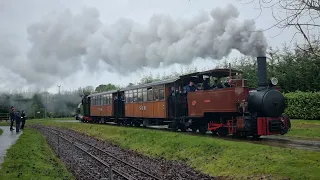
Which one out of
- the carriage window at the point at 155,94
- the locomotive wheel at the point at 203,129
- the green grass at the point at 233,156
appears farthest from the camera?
the carriage window at the point at 155,94

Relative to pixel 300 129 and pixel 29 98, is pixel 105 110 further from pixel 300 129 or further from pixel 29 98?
pixel 29 98

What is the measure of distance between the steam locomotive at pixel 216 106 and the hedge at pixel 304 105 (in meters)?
8.51

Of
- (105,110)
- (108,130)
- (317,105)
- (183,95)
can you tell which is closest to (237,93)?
(183,95)

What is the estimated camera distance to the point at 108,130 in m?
25.4

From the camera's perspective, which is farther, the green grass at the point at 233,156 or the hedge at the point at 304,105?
the hedge at the point at 304,105

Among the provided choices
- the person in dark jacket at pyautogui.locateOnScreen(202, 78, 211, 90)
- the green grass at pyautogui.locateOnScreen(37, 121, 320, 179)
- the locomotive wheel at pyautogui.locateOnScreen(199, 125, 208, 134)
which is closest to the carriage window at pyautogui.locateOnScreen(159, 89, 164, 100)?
the locomotive wheel at pyautogui.locateOnScreen(199, 125, 208, 134)

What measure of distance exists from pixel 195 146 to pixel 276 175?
5055mm

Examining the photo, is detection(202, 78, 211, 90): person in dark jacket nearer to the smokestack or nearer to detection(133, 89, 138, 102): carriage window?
the smokestack

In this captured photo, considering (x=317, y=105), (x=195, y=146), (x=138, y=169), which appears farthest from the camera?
(x=317, y=105)

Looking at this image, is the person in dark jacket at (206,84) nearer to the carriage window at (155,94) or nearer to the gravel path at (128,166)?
the gravel path at (128,166)

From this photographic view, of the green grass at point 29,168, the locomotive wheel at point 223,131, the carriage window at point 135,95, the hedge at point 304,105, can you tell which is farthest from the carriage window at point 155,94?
the hedge at point 304,105

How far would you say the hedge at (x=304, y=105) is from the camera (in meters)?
23.0

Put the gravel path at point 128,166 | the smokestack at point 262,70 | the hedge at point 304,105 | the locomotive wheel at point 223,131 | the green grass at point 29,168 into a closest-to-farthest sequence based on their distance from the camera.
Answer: the green grass at point 29,168 → the gravel path at point 128,166 → the smokestack at point 262,70 → the locomotive wheel at point 223,131 → the hedge at point 304,105

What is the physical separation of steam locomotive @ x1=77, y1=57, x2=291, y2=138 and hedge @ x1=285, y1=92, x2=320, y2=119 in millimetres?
8508
